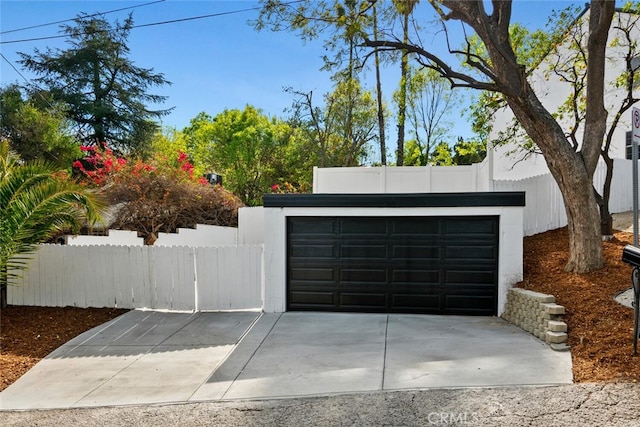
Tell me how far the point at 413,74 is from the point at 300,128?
20.1 ft

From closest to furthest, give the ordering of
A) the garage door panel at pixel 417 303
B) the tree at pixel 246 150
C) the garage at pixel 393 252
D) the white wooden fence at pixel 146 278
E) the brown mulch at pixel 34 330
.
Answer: the brown mulch at pixel 34 330 < the garage at pixel 393 252 < the garage door panel at pixel 417 303 < the white wooden fence at pixel 146 278 < the tree at pixel 246 150

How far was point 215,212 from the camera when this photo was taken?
14477mm

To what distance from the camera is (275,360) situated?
225 inches

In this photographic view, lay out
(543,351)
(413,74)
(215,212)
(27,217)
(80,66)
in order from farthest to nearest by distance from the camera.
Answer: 1. (80,66)
2. (413,74)
3. (215,212)
4. (27,217)
5. (543,351)

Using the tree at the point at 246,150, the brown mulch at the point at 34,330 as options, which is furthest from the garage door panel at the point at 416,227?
the tree at the point at 246,150

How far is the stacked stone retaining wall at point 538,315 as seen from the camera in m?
5.73

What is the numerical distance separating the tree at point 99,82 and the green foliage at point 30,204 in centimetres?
1802

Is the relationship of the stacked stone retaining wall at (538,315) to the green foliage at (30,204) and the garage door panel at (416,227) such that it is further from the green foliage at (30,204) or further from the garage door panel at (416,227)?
the green foliage at (30,204)

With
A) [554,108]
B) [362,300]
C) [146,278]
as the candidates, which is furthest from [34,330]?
[554,108]

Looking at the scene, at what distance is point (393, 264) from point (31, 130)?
669 inches

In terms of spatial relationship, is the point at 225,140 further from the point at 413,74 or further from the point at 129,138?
the point at 413,74

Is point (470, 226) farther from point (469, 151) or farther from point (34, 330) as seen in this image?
point (469, 151)

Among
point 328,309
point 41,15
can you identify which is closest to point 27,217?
point 328,309

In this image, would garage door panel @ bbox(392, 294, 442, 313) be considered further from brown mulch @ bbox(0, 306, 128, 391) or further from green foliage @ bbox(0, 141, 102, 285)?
green foliage @ bbox(0, 141, 102, 285)
